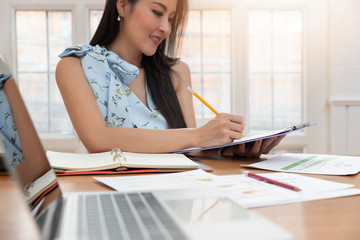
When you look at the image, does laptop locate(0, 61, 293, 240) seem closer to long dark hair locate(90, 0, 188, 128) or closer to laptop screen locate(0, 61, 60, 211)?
laptop screen locate(0, 61, 60, 211)

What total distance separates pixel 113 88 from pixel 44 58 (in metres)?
1.76

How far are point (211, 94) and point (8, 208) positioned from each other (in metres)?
2.59

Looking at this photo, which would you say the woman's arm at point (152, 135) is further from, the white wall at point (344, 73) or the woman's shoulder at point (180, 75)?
the white wall at point (344, 73)

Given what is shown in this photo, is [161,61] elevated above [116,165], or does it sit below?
above

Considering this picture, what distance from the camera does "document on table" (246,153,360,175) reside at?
849 millimetres

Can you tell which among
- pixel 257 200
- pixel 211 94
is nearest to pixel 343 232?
pixel 257 200

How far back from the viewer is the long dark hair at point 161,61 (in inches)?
63.4

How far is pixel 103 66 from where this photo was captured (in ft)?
4.94

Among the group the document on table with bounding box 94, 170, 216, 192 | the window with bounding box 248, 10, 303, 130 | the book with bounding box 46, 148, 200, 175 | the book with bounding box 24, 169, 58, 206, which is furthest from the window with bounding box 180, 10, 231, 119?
the book with bounding box 24, 169, 58, 206

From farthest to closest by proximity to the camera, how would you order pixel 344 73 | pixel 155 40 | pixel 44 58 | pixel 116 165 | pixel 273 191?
pixel 44 58
pixel 344 73
pixel 155 40
pixel 116 165
pixel 273 191

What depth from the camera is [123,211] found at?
459 mm

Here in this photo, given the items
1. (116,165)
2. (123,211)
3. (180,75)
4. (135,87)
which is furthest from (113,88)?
(123,211)

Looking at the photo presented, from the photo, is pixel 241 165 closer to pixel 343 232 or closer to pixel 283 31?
pixel 343 232

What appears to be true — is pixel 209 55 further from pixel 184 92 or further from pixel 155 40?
pixel 155 40
